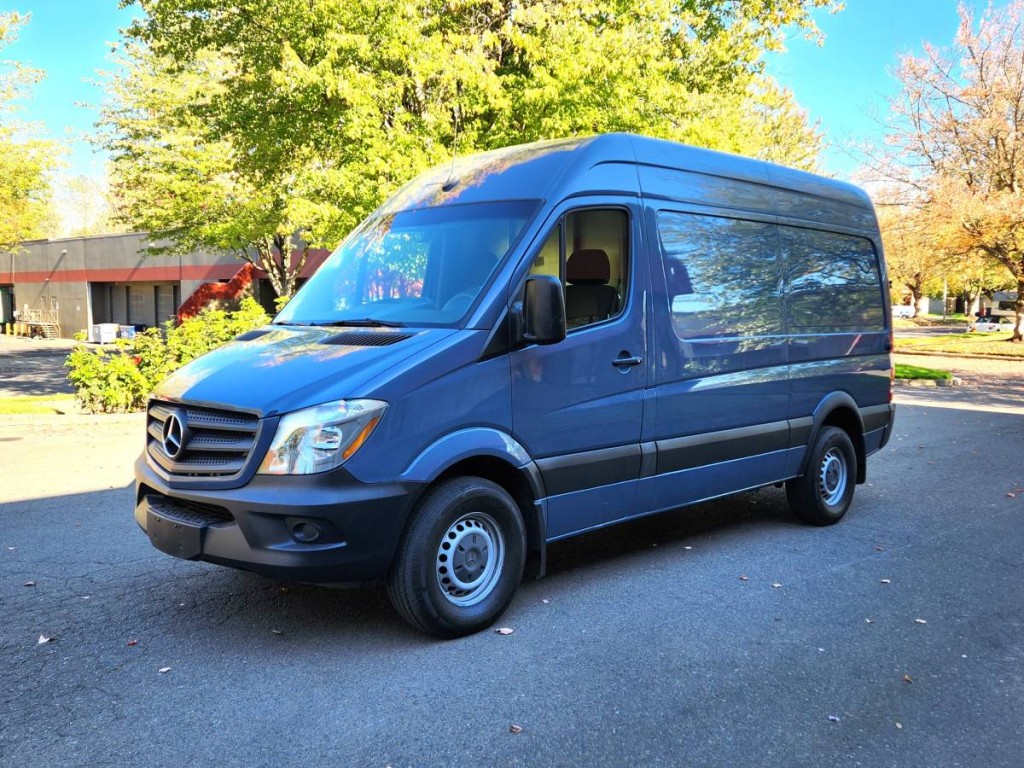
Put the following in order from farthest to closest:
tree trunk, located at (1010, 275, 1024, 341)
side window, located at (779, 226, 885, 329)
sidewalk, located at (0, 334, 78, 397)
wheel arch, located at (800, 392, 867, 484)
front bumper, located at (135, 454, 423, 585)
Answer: tree trunk, located at (1010, 275, 1024, 341), sidewalk, located at (0, 334, 78, 397), wheel arch, located at (800, 392, 867, 484), side window, located at (779, 226, 885, 329), front bumper, located at (135, 454, 423, 585)

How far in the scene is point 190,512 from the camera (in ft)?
13.7

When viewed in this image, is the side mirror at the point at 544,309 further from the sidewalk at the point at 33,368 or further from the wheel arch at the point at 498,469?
Result: the sidewalk at the point at 33,368

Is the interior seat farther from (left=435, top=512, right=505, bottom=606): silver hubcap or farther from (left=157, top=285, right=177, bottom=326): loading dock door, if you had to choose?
(left=157, top=285, right=177, bottom=326): loading dock door

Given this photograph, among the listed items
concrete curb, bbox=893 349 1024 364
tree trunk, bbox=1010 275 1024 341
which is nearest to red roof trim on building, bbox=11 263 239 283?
concrete curb, bbox=893 349 1024 364

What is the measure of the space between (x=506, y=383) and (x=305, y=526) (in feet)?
4.01

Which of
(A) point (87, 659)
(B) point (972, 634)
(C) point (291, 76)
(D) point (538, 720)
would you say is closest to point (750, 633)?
(B) point (972, 634)

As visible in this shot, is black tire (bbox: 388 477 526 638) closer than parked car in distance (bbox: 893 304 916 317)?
Yes

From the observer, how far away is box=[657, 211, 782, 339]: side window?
543 centimetres

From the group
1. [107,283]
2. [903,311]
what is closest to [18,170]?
[107,283]

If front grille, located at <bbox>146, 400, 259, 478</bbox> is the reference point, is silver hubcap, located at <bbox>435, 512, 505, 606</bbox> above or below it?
below

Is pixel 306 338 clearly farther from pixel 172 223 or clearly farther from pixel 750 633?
pixel 172 223

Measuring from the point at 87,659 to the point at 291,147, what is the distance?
41.7ft

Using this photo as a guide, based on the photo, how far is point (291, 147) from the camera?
50.3ft

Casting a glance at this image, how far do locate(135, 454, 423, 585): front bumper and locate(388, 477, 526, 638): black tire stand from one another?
12 centimetres
